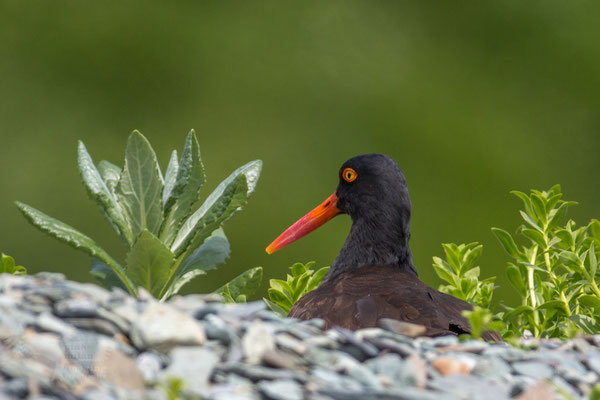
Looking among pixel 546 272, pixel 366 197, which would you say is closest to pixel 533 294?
pixel 546 272

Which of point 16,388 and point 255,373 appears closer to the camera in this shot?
point 16,388

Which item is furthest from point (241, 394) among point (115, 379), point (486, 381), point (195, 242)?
point (195, 242)

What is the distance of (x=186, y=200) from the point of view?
7.23ft

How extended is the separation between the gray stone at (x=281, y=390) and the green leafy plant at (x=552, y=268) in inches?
52.9

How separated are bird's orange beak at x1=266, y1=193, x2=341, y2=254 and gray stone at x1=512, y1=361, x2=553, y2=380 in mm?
1869

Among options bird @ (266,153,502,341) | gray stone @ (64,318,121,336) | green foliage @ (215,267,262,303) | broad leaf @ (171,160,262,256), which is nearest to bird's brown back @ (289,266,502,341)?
bird @ (266,153,502,341)

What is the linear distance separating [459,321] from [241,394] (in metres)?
1.11

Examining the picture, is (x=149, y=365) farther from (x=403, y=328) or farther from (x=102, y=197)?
(x=102, y=197)

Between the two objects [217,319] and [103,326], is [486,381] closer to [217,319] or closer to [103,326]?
[217,319]

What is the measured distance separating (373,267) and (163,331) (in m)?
1.72

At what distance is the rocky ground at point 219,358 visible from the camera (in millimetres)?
1111

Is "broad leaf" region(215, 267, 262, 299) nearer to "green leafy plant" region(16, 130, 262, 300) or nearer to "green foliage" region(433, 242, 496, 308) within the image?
"green leafy plant" region(16, 130, 262, 300)

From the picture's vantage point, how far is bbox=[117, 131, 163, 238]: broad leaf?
2.09 meters

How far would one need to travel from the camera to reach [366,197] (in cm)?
310
